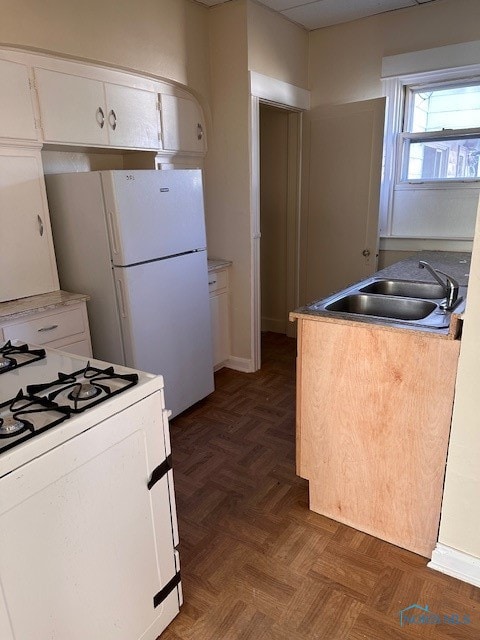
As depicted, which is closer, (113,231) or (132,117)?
(113,231)

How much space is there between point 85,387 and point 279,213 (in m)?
3.25

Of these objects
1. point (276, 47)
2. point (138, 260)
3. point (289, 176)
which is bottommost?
point (138, 260)

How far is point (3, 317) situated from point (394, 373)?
1.78 m

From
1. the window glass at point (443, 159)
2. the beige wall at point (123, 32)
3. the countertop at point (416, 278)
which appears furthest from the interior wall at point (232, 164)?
the window glass at point (443, 159)

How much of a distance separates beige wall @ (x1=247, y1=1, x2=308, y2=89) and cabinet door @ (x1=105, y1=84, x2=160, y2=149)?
0.76m

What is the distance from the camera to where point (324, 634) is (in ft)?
4.81

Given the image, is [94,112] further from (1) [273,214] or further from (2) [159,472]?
(2) [159,472]

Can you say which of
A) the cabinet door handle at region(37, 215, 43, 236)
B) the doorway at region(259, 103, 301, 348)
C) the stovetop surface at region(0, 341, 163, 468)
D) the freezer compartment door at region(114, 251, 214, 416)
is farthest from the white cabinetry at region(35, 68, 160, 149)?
the stovetop surface at region(0, 341, 163, 468)

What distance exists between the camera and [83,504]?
3.61 feet

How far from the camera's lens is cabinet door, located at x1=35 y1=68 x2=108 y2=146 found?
232cm

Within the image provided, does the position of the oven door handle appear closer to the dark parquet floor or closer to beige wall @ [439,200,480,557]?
the dark parquet floor

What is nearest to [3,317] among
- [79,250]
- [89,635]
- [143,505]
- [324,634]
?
[79,250]

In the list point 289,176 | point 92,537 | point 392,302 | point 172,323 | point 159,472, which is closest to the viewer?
point 92,537

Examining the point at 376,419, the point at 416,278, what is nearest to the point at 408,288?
the point at 416,278
